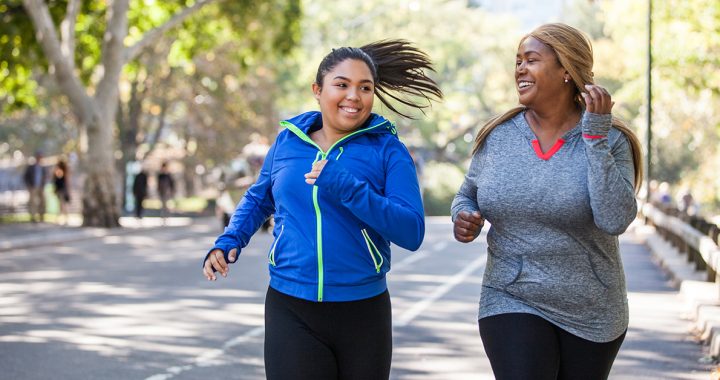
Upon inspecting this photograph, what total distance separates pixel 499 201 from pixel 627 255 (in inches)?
645

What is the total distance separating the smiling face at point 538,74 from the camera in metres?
4.43

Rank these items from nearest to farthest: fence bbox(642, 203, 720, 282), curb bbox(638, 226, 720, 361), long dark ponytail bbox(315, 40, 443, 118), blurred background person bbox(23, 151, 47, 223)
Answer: long dark ponytail bbox(315, 40, 443, 118)
curb bbox(638, 226, 720, 361)
fence bbox(642, 203, 720, 282)
blurred background person bbox(23, 151, 47, 223)

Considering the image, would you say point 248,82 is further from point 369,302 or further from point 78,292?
point 369,302

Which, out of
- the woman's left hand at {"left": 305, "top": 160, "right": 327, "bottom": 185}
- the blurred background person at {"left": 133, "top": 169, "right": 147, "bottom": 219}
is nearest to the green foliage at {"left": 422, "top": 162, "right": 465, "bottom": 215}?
the blurred background person at {"left": 133, "top": 169, "right": 147, "bottom": 219}

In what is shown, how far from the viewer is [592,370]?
4.32 metres

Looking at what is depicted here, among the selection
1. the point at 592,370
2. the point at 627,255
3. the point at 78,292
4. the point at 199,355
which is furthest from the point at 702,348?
the point at 627,255

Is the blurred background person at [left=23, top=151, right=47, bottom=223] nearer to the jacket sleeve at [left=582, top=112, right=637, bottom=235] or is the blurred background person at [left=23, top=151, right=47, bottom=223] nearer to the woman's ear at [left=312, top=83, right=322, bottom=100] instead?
the woman's ear at [left=312, top=83, right=322, bottom=100]

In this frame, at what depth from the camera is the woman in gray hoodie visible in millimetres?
4219

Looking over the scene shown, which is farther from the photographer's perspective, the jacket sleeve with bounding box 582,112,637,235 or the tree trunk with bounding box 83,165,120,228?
the tree trunk with bounding box 83,165,120,228

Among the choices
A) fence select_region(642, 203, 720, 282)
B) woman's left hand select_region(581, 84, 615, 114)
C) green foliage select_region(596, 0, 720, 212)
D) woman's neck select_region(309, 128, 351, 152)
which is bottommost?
fence select_region(642, 203, 720, 282)

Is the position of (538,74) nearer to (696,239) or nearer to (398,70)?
(398,70)

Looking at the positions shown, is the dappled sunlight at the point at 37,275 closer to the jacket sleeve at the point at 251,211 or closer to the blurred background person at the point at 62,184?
the jacket sleeve at the point at 251,211

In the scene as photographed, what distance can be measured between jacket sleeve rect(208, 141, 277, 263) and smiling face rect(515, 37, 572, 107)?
935 millimetres

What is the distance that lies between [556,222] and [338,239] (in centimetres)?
76
